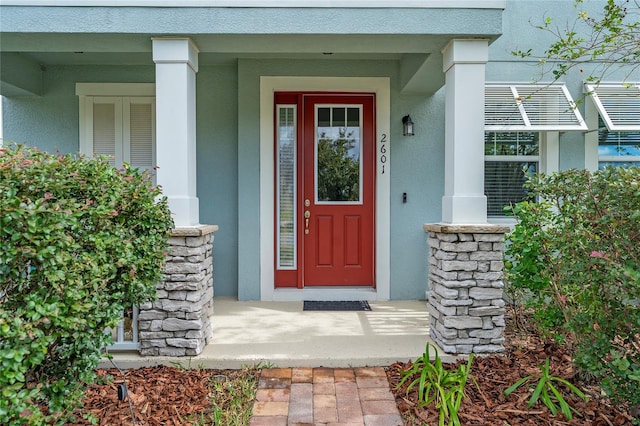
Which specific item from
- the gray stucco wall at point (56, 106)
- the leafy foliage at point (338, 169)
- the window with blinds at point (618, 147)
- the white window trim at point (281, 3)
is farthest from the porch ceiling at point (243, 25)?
Answer: the window with blinds at point (618, 147)

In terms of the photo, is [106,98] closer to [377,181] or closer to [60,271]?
[377,181]

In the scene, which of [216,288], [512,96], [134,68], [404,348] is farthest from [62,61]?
[512,96]

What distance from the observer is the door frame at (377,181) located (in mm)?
4957

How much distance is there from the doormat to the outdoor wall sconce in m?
2.00

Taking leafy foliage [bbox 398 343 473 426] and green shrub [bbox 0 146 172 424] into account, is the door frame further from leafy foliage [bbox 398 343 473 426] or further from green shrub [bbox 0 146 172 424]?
green shrub [bbox 0 146 172 424]

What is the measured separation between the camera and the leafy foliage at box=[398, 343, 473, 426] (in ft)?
7.97

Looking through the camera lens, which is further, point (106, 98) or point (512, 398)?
point (106, 98)

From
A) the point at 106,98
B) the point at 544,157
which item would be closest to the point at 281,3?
the point at 106,98

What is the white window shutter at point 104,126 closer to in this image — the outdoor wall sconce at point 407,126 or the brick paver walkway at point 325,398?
the outdoor wall sconce at point 407,126

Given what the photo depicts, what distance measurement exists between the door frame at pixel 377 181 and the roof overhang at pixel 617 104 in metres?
2.32

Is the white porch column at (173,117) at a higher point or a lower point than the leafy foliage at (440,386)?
higher

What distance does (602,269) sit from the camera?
91.6 inches

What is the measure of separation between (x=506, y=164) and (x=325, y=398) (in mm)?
3829

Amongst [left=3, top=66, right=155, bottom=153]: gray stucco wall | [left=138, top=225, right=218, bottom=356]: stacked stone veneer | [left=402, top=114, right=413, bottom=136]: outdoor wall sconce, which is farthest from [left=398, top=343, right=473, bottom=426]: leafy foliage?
[left=3, top=66, right=155, bottom=153]: gray stucco wall
